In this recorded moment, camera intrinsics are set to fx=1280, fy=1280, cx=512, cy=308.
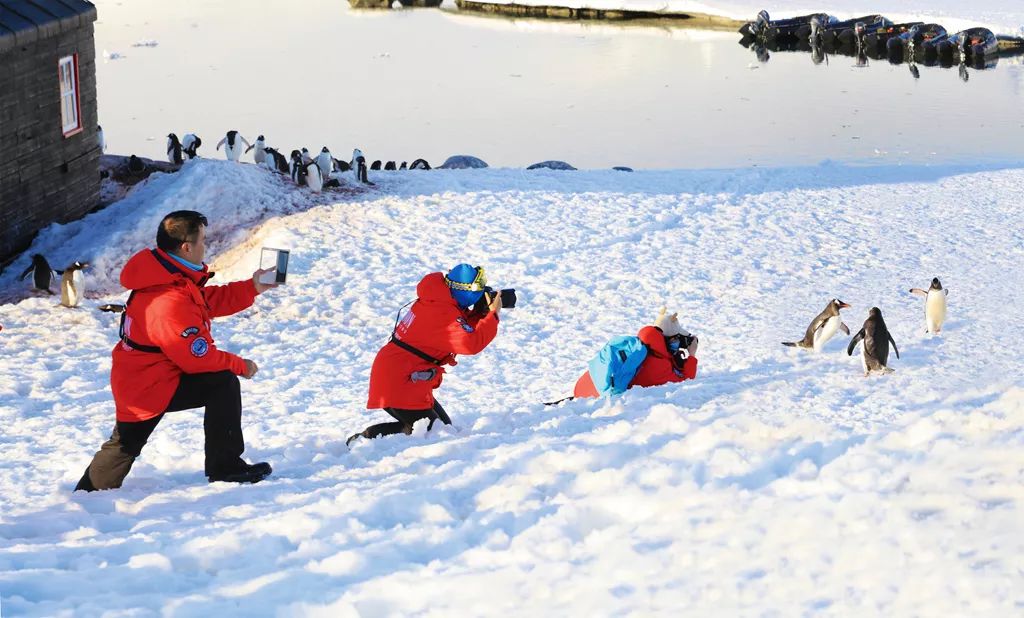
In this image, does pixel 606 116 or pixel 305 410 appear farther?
pixel 606 116

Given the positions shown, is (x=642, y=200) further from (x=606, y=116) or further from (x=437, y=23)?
(x=437, y=23)

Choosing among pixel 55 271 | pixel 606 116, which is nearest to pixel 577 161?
pixel 606 116

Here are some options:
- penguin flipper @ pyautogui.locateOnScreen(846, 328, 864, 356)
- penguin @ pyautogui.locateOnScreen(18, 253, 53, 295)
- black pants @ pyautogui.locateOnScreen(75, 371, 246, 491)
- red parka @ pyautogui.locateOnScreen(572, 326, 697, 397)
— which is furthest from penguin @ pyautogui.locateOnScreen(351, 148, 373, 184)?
black pants @ pyautogui.locateOnScreen(75, 371, 246, 491)

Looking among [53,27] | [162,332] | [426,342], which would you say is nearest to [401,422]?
[426,342]

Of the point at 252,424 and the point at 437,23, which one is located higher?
the point at 437,23

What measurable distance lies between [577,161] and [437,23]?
2030 centimetres

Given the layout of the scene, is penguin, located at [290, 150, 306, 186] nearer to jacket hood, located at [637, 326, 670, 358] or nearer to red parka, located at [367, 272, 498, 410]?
jacket hood, located at [637, 326, 670, 358]

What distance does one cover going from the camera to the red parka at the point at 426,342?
6.14 m

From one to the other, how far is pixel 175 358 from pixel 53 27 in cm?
905

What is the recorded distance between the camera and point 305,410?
872 centimetres

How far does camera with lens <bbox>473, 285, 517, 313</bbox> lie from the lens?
6.19 metres

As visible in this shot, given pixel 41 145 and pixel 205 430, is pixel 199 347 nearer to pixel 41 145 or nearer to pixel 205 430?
pixel 205 430

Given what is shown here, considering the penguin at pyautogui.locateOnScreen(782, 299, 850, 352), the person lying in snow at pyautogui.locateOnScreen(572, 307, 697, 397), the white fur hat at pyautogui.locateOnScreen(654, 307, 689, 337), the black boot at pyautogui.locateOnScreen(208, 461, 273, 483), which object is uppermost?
the white fur hat at pyautogui.locateOnScreen(654, 307, 689, 337)

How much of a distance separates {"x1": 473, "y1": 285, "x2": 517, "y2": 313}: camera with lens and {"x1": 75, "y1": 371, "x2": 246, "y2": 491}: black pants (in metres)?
1.30
